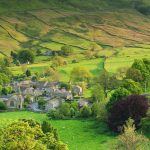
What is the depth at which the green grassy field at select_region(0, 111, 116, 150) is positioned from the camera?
60.8m

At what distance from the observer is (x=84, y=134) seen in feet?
221

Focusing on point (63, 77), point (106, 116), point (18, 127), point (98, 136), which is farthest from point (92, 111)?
point (63, 77)

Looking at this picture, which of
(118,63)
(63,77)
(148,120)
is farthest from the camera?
(118,63)

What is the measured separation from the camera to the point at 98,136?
217ft

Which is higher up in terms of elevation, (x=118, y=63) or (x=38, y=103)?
(x=118, y=63)

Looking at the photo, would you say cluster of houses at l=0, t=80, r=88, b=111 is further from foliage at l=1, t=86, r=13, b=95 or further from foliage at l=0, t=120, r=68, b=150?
foliage at l=0, t=120, r=68, b=150

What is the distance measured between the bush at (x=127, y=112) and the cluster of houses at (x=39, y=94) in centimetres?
2216

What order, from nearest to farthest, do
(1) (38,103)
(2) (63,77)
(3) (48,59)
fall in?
1. (1) (38,103)
2. (2) (63,77)
3. (3) (48,59)

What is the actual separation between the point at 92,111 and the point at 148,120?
639 inches

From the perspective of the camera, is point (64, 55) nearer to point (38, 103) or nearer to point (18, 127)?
point (38, 103)

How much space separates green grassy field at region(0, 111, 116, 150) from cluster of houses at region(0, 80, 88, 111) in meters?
15.7

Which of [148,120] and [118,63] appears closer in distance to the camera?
[148,120]

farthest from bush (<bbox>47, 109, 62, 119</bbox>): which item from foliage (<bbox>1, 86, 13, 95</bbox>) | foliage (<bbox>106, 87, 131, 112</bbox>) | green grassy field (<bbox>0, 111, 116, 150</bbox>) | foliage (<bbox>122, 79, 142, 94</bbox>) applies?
foliage (<bbox>1, 86, 13, 95</bbox>)

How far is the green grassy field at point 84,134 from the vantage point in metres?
60.8
